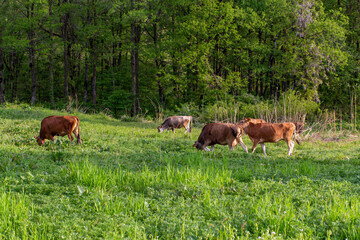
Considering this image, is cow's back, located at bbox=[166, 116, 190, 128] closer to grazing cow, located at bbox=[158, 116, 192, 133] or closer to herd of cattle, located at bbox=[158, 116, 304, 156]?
grazing cow, located at bbox=[158, 116, 192, 133]

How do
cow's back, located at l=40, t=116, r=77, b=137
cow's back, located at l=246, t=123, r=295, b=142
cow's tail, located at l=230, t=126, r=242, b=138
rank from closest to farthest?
1. cow's tail, located at l=230, t=126, r=242, b=138
2. cow's back, located at l=40, t=116, r=77, b=137
3. cow's back, located at l=246, t=123, r=295, b=142

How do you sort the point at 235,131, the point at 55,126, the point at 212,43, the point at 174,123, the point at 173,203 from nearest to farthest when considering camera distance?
the point at 173,203 < the point at 235,131 < the point at 55,126 < the point at 174,123 < the point at 212,43

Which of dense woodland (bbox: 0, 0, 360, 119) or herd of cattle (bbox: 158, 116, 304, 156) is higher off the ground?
dense woodland (bbox: 0, 0, 360, 119)

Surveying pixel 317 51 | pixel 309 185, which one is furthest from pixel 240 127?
pixel 317 51

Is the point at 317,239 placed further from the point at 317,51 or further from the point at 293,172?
the point at 317,51

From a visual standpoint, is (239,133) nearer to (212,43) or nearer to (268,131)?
(268,131)

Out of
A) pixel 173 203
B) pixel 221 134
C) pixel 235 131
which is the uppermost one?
pixel 235 131

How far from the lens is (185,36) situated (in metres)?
31.3

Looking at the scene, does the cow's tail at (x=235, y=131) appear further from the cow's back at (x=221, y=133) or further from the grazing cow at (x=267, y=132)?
the grazing cow at (x=267, y=132)

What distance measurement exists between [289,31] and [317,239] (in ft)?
93.6

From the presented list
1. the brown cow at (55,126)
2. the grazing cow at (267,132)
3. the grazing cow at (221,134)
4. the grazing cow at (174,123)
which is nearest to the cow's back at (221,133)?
the grazing cow at (221,134)

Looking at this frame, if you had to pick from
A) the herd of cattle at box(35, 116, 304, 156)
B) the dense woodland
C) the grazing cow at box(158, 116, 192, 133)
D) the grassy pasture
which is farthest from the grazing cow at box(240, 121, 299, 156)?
the dense woodland

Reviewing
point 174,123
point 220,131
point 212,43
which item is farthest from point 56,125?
point 212,43

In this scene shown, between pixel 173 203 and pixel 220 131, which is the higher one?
pixel 220 131
